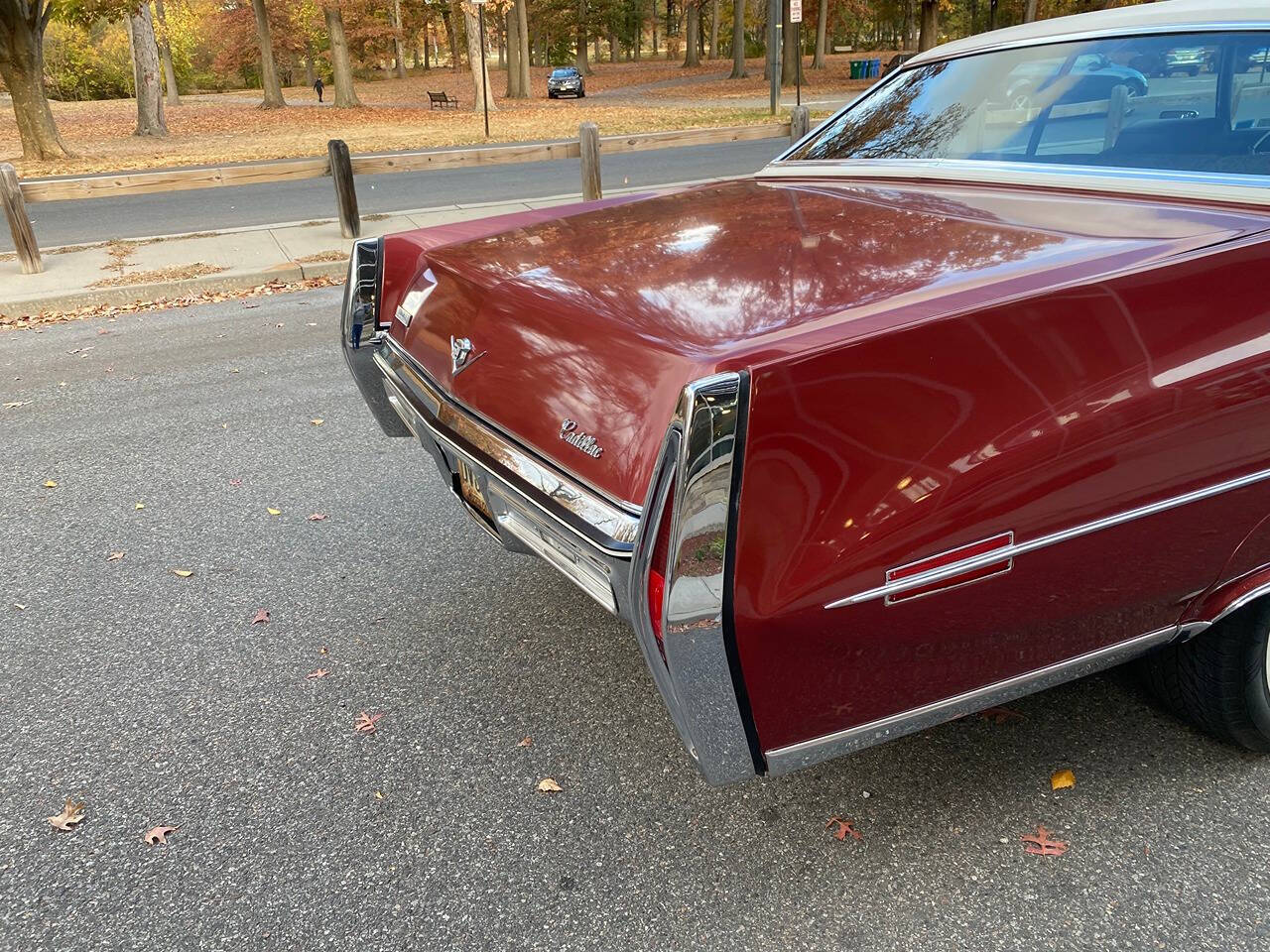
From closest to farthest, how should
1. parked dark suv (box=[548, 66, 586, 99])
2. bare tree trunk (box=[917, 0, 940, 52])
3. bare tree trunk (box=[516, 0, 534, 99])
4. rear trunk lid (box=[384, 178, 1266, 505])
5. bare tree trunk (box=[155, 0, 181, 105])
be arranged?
1. rear trunk lid (box=[384, 178, 1266, 505])
2. bare tree trunk (box=[516, 0, 534, 99])
3. parked dark suv (box=[548, 66, 586, 99])
4. bare tree trunk (box=[917, 0, 940, 52])
5. bare tree trunk (box=[155, 0, 181, 105])

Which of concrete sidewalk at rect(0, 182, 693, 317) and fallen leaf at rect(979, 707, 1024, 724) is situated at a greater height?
concrete sidewalk at rect(0, 182, 693, 317)

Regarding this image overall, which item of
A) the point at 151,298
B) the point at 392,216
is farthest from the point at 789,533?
the point at 392,216

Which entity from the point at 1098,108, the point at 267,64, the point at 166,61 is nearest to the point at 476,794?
the point at 1098,108

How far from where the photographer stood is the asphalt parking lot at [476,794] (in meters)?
1.99

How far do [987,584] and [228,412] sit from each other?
4.46 metres

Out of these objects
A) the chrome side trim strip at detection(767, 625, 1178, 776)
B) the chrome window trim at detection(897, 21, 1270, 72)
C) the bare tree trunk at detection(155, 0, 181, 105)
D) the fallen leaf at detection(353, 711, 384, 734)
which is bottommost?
the fallen leaf at detection(353, 711, 384, 734)

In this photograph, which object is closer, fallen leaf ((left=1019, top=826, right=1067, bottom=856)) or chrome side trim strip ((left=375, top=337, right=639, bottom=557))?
chrome side trim strip ((left=375, top=337, right=639, bottom=557))

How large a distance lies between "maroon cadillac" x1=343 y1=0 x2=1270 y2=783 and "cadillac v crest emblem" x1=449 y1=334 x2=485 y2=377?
21 mm

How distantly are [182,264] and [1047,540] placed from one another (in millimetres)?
8960

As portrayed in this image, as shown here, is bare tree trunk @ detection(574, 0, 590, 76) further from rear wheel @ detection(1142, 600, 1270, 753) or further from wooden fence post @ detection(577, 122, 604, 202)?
rear wheel @ detection(1142, 600, 1270, 753)

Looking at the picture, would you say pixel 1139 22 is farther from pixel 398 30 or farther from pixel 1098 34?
pixel 398 30

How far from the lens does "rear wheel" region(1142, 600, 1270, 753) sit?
2070mm

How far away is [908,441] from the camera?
5.26 feet

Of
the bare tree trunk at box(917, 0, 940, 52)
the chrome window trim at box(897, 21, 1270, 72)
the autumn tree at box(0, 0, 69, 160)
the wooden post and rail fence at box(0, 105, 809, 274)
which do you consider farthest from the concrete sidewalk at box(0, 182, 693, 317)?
the bare tree trunk at box(917, 0, 940, 52)
